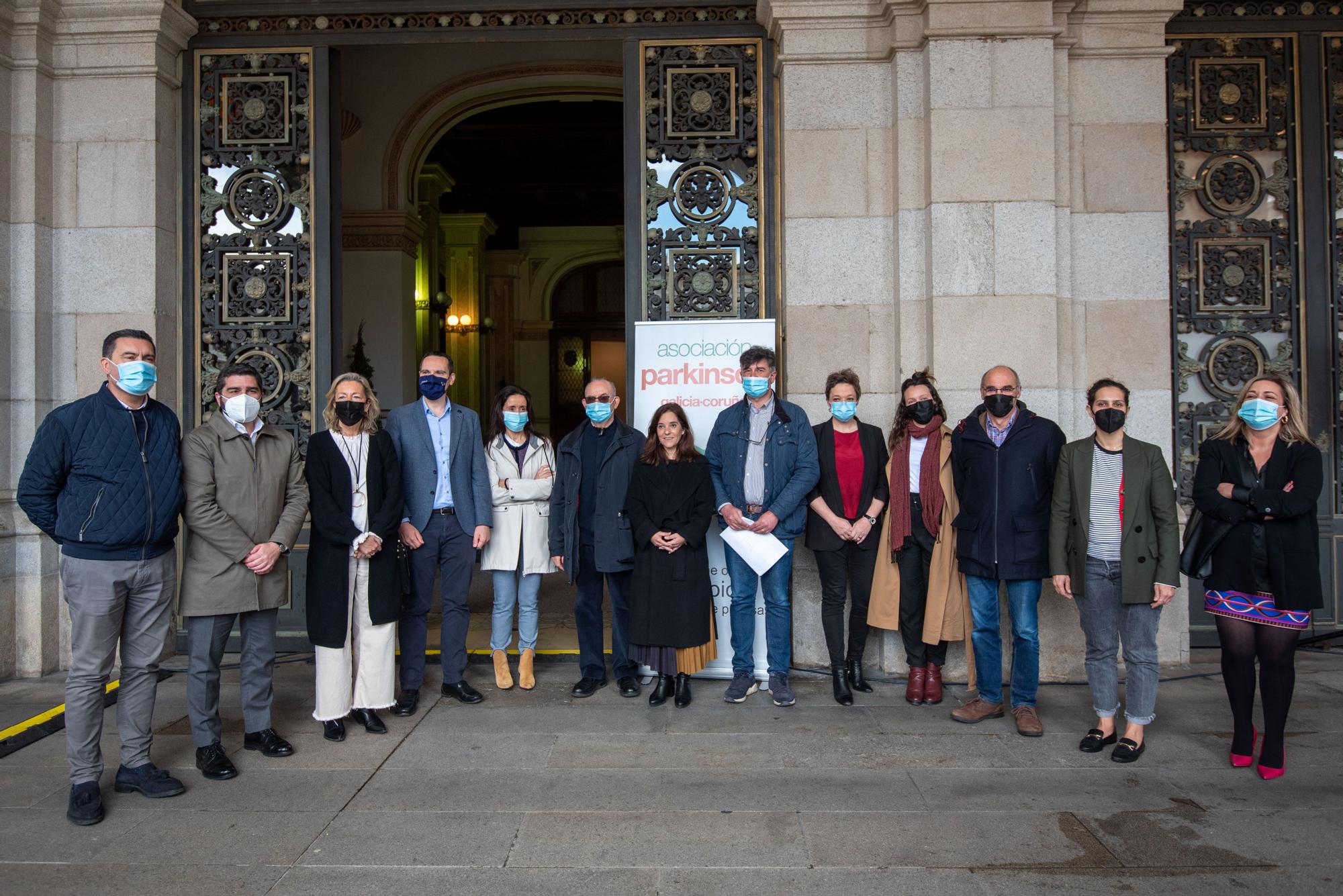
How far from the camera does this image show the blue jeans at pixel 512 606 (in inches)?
224

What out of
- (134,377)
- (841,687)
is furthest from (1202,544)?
(134,377)

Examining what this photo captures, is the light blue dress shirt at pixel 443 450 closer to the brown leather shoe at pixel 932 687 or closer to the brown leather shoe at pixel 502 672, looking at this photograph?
the brown leather shoe at pixel 502 672

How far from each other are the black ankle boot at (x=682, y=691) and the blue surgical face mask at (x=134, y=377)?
2947mm

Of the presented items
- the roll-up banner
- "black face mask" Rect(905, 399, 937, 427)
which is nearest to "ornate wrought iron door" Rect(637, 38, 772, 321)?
the roll-up banner

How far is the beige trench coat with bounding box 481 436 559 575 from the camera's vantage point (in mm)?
5625

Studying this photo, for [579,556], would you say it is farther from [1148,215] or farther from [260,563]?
[1148,215]

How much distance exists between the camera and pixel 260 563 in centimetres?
435

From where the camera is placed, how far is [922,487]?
5.29 metres

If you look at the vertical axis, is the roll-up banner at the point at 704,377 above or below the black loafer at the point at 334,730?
above

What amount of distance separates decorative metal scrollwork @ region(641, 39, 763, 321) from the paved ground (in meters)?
2.60

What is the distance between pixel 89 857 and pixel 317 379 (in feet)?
11.6

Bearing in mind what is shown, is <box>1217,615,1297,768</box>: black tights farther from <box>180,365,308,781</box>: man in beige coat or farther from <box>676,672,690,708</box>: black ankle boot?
<box>180,365,308,781</box>: man in beige coat

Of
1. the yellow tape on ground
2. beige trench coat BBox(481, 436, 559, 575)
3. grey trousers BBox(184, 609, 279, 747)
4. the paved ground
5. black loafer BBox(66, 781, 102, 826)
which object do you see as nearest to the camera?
the paved ground

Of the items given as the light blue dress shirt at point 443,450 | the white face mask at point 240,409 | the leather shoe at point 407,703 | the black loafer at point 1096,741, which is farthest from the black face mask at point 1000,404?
the white face mask at point 240,409
